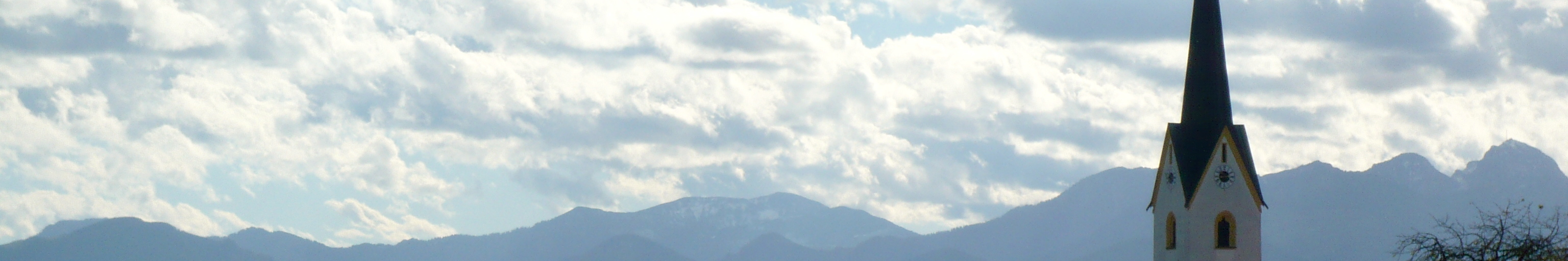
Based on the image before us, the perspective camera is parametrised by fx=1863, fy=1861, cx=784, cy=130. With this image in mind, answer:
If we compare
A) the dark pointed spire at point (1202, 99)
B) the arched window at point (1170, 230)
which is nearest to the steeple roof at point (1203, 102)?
A: the dark pointed spire at point (1202, 99)

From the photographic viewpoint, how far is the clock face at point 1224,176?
232ft

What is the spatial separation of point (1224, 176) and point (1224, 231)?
213 cm

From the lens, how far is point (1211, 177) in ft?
233

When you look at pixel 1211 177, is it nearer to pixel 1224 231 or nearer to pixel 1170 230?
pixel 1224 231

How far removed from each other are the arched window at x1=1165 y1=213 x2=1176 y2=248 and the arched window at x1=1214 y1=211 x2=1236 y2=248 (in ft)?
6.69

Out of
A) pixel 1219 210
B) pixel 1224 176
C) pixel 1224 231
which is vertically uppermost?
pixel 1224 176

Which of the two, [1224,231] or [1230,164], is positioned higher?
[1230,164]

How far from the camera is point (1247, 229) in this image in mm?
71000

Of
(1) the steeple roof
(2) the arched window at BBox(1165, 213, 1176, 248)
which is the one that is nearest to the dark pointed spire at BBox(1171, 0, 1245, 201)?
(1) the steeple roof

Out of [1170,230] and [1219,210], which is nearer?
[1219,210]

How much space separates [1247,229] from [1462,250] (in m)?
26.3

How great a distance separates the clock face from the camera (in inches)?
2788

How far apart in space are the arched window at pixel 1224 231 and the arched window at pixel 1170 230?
204cm

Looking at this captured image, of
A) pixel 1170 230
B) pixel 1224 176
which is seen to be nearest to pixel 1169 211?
pixel 1170 230
